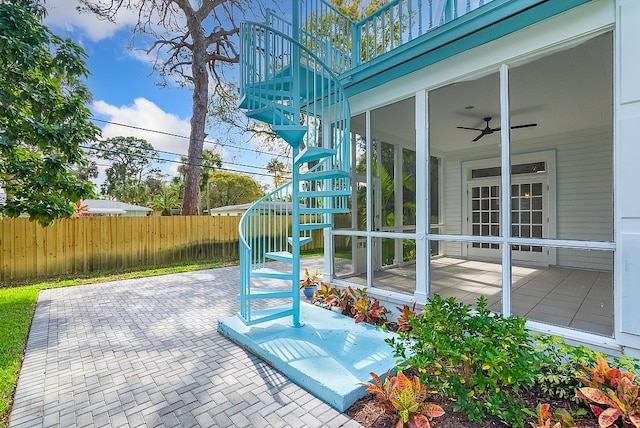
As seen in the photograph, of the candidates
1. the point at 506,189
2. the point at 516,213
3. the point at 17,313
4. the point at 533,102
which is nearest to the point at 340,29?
the point at 533,102

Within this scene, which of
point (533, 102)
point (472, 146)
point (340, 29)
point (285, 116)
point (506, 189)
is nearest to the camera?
point (506, 189)

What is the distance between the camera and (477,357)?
1.81 meters

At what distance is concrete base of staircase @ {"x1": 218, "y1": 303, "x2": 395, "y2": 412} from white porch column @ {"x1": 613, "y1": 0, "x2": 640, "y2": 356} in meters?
1.68

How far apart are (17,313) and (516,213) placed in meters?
8.47

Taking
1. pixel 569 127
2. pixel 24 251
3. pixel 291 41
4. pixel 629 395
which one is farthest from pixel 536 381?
pixel 24 251

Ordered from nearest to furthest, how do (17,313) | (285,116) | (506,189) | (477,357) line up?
(477,357) < (506,189) < (285,116) < (17,313)

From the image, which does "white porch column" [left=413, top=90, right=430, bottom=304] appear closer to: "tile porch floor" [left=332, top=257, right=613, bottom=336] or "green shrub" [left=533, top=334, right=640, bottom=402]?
"tile porch floor" [left=332, top=257, right=613, bottom=336]

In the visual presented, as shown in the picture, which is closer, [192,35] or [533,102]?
[533,102]

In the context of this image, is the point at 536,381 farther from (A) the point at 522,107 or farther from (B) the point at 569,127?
(B) the point at 569,127

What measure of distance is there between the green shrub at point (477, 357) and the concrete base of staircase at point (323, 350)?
453 mm

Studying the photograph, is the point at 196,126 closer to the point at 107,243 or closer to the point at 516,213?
the point at 107,243

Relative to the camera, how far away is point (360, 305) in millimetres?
3439

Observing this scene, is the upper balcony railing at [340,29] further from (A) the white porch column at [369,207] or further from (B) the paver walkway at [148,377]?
(B) the paver walkway at [148,377]

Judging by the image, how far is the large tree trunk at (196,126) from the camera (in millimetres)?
9406
